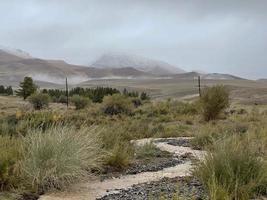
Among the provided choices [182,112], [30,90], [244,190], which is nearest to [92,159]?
[244,190]

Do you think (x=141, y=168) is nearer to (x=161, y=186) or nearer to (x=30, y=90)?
(x=161, y=186)

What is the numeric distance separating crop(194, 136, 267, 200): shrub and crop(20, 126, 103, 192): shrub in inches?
116

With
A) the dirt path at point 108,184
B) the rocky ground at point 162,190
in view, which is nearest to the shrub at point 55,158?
the dirt path at point 108,184

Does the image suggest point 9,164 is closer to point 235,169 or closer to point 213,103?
point 235,169

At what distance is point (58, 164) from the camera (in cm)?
1228

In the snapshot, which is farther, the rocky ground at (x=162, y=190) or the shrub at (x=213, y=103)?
the shrub at (x=213, y=103)

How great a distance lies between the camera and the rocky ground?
10.5 metres

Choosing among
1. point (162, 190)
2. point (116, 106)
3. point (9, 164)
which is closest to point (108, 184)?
point (162, 190)

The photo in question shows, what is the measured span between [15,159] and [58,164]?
1451 millimetres

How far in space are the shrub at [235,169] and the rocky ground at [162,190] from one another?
0.79ft

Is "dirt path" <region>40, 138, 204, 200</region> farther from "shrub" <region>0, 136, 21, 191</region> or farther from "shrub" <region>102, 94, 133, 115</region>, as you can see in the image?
"shrub" <region>102, 94, 133, 115</region>

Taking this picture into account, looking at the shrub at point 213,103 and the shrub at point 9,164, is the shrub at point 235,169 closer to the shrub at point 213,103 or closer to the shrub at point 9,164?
the shrub at point 9,164

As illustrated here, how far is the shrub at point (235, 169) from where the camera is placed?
1042 centimetres

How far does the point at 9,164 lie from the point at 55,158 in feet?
4.25
